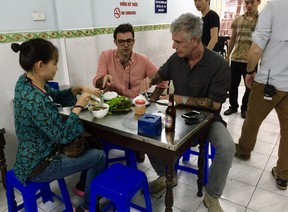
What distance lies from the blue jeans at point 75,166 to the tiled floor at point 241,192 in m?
0.50

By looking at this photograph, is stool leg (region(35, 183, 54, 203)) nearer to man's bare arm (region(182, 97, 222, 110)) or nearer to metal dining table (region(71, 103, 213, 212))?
metal dining table (region(71, 103, 213, 212))

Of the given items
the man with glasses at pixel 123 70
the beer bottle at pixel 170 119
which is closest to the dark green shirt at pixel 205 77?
the man with glasses at pixel 123 70

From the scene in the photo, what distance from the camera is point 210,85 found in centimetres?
173

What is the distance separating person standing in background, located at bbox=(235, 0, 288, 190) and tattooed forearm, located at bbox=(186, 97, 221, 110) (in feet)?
1.78

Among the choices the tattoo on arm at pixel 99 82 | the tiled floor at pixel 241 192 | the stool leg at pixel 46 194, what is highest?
the tattoo on arm at pixel 99 82

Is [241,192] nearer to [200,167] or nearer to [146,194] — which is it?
[200,167]

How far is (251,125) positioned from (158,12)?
7.01ft

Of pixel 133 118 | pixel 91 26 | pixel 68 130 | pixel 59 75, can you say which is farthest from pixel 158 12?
pixel 68 130

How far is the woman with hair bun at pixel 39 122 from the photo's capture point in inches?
50.1

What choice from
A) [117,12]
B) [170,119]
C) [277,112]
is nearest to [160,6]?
[117,12]

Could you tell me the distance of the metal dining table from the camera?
4.00ft

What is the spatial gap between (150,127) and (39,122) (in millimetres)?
588

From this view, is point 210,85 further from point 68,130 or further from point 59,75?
point 59,75

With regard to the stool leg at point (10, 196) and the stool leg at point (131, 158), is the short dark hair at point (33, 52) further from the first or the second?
the stool leg at point (131, 158)
